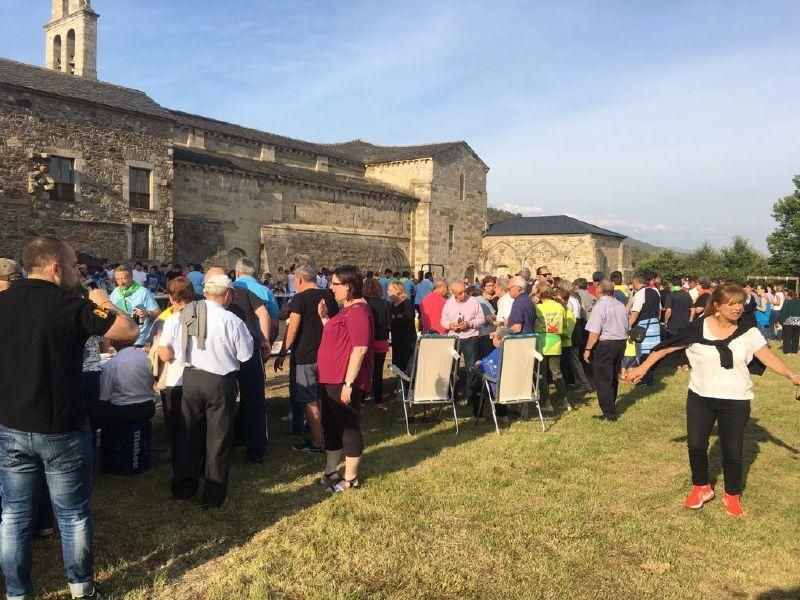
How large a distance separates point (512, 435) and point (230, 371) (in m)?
3.76

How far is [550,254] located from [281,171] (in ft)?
66.7

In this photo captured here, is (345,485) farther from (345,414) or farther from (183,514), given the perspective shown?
(183,514)

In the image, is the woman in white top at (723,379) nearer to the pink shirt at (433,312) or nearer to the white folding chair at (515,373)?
the white folding chair at (515,373)

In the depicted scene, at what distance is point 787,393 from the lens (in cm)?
974

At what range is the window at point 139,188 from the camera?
22500 millimetres

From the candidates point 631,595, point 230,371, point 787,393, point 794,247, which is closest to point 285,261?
point 787,393

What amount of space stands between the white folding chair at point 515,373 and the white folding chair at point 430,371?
1.78 feet

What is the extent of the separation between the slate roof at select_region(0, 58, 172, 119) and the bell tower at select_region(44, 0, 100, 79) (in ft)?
35.5

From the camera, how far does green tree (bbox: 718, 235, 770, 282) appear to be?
138 feet

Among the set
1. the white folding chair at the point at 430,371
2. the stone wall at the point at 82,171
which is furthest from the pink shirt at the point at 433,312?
the stone wall at the point at 82,171

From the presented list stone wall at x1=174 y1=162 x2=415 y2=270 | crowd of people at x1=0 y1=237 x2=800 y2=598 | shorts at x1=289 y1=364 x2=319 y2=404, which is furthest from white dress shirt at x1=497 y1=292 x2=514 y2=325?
stone wall at x1=174 y1=162 x2=415 y2=270

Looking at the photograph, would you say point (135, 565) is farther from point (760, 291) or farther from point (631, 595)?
point (760, 291)

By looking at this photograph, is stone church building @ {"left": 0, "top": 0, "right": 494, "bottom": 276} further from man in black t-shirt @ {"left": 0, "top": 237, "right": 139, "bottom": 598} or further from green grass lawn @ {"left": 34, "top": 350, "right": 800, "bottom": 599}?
man in black t-shirt @ {"left": 0, "top": 237, "right": 139, "bottom": 598}

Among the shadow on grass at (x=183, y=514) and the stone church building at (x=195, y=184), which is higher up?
the stone church building at (x=195, y=184)
